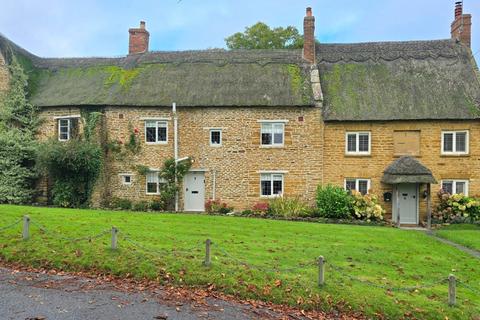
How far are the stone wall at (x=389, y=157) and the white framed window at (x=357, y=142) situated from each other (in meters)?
0.26

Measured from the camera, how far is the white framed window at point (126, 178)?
24.2 meters

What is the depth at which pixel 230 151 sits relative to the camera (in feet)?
78.6

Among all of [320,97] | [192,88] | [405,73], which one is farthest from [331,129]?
[192,88]

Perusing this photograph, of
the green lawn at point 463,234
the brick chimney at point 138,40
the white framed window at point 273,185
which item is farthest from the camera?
the brick chimney at point 138,40

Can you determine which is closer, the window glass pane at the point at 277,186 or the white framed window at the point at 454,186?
the white framed window at the point at 454,186

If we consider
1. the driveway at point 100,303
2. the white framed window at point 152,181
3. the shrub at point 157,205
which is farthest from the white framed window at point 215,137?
the driveway at point 100,303

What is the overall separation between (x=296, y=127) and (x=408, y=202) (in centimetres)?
749

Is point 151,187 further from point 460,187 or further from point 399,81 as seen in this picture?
point 460,187

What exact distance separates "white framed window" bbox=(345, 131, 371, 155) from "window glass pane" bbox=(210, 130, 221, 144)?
7.35 m

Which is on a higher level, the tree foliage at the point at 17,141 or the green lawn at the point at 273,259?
the tree foliage at the point at 17,141

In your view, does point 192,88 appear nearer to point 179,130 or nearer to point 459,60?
point 179,130

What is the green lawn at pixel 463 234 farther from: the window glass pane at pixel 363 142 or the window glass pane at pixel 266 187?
the window glass pane at pixel 266 187

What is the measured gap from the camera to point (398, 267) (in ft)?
38.2

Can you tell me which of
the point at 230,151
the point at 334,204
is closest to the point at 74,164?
the point at 230,151
